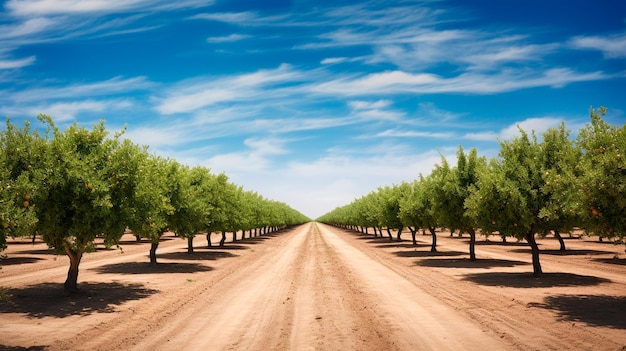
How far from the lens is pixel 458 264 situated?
3328 cm

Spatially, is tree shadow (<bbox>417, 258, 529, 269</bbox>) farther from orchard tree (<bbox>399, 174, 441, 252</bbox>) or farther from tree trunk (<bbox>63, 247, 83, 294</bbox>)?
tree trunk (<bbox>63, 247, 83, 294</bbox>)

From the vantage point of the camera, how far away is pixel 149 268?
103 feet

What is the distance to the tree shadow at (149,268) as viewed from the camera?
29531 millimetres

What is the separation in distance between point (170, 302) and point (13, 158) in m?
9.51

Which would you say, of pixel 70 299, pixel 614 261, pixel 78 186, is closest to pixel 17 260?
pixel 70 299

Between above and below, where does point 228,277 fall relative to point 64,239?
below

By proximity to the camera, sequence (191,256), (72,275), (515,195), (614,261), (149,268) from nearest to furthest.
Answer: (72,275) → (515,195) → (149,268) → (614,261) → (191,256)

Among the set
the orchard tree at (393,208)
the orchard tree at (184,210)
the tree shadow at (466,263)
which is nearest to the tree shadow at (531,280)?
the tree shadow at (466,263)

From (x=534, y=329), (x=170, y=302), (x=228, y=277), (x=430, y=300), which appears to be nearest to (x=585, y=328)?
(x=534, y=329)

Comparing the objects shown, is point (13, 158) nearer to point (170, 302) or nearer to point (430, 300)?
point (170, 302)

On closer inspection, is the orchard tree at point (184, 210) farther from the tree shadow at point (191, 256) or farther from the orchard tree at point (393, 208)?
the orchard tree at point (393, 208)

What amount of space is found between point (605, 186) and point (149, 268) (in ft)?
96.5

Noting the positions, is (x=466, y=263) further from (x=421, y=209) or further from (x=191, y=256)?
(x=191, y=256)

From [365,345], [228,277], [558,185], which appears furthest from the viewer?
[228,277]
